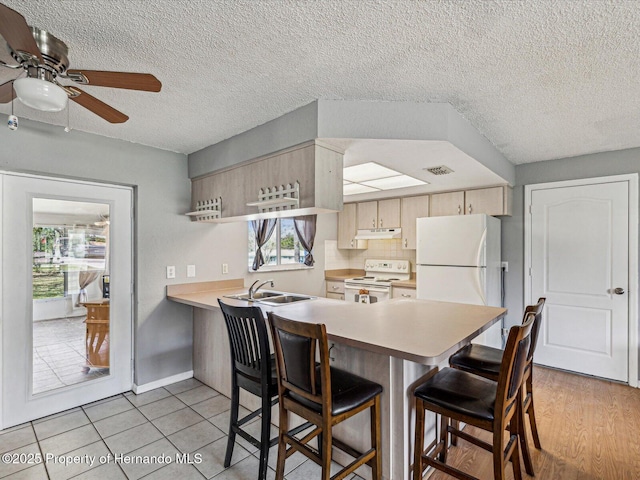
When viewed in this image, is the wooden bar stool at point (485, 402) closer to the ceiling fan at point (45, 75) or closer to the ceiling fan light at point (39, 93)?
the ceiling fan at point (45, 75)

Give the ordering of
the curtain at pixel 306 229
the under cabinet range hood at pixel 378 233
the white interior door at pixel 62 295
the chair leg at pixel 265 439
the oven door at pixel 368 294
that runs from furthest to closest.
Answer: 1. the curtain at pixel 306 229
2. the under cabinet range hood at pixel 378 233
3. the oven door at pixel 368 294
4. the white interior door at pixel 62 295
5. the chair leg at pixel 265 439

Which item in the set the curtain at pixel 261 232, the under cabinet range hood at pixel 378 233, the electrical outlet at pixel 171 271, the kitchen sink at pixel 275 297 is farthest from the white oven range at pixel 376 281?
the electrical outlet at pixel 171 271

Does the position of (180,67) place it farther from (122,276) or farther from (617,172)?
(617,172)

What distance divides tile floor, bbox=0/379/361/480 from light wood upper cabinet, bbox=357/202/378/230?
10.2ft

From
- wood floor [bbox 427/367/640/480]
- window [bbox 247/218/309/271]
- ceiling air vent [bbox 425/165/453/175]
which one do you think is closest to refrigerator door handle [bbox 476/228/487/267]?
ceiling air vent [bbox 425/165/453/175]

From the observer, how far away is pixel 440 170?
295cm

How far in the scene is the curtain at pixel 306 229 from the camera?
191 inches

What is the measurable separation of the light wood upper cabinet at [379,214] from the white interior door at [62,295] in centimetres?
320

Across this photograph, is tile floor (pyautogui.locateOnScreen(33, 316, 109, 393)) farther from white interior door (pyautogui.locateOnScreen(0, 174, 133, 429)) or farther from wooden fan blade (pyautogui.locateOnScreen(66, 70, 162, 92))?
wooden fan blade (pyautogui.locateOnScreen(66, 70, 162, 92))

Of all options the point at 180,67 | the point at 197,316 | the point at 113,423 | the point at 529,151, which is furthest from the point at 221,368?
the point at 529,151

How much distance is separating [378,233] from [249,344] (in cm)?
326

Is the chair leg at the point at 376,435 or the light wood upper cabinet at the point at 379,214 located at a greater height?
the light wood upper cabinet at the point at 379,214

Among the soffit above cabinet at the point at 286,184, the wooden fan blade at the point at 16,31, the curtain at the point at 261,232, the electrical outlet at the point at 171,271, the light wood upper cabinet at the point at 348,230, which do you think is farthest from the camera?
the light wood upper cabinet at the point at 348,230

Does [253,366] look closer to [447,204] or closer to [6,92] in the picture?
[6,92]
